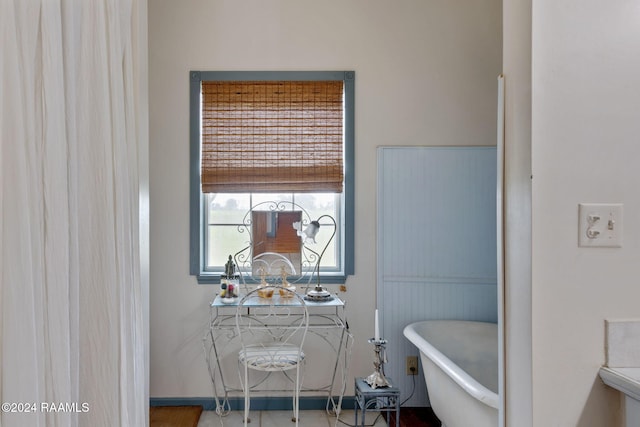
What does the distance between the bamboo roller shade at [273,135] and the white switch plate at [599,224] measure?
174cm

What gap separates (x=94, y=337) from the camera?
3.21 feet

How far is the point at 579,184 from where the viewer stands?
3.49 ft

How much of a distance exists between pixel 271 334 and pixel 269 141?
1317mm

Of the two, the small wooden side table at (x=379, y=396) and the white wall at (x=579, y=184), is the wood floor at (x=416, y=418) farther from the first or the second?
the white wall at (x=579, y=184)

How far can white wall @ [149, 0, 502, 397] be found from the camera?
2621 mm

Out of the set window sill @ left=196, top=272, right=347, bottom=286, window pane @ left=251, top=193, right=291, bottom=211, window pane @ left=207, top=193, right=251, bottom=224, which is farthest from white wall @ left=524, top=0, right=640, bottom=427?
window pane @ left=207, top=193, right=251, bottom=224

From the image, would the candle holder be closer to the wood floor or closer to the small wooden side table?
the small wooden side table

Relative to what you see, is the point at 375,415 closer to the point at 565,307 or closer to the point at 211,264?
the point at 211,264

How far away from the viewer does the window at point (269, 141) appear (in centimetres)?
266

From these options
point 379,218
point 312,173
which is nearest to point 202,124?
point 312,173

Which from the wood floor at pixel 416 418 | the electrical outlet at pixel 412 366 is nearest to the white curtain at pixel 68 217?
the wood floor at pixel 416 418

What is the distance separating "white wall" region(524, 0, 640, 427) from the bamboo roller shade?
170 cm

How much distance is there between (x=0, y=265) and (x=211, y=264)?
2.05 m

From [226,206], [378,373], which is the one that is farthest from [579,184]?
[226,206]
